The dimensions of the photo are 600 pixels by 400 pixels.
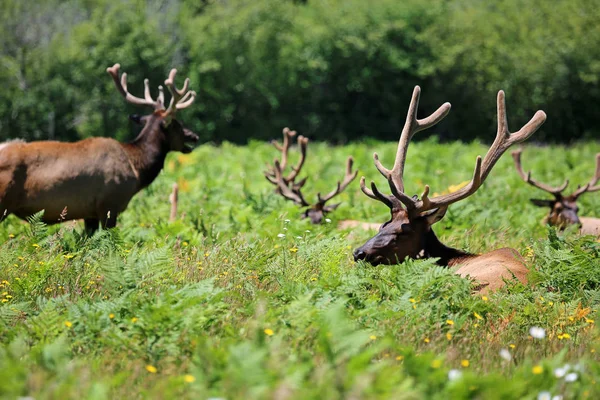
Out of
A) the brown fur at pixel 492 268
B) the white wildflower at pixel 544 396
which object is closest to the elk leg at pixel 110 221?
the brown fur at pixel 492 268

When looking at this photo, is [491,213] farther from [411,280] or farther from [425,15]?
[425,15]

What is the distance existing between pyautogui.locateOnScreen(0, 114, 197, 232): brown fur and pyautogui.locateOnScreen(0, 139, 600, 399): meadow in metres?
0.48

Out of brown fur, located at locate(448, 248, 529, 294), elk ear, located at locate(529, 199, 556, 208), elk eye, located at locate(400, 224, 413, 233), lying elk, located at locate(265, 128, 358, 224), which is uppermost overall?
elk eye, located at locate(400, 224, 413, 233)

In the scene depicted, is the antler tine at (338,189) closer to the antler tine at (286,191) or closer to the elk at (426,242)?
the antler tine at (286,191)

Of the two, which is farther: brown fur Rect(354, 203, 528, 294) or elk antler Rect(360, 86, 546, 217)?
elk antler Rect(360, 86, 546, 217)

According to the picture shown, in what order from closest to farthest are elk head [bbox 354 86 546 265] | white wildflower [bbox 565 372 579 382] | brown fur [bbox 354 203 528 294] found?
white wildflower [bbox 565 372 579 382] < brown fur [bbox 354 203 528 294] < elk head [bbox 354 86 546 265]

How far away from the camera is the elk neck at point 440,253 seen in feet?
21.8

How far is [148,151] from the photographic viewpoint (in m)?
9.90

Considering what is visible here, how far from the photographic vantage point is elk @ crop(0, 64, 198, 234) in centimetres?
805

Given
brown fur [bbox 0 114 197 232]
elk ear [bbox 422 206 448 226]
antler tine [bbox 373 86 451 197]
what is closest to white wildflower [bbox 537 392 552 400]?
elk ear [bbox 422 206 448 226]

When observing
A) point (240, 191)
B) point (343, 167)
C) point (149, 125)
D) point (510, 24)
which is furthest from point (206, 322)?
point (510, 24)

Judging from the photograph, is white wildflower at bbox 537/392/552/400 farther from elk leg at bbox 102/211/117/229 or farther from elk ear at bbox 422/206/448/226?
elk leg at bbox 102/211/117/229

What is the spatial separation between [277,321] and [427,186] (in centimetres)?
210

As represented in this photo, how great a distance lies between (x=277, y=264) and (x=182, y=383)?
2.66m
